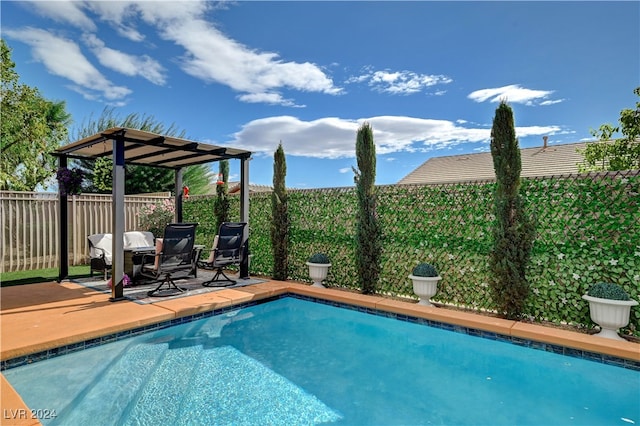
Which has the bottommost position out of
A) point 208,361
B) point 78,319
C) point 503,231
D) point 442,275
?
point 208,361

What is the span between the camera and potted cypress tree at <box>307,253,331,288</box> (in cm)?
684

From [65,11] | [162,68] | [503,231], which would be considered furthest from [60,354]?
[162,68]

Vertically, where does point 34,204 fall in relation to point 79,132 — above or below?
below

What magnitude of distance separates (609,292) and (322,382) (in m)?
3.54

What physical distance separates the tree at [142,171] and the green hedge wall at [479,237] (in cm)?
1058

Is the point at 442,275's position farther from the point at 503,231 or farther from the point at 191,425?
the point at 191,425

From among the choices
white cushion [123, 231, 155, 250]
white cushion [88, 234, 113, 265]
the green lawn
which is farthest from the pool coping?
white cushion [123, 231, 155, 250]

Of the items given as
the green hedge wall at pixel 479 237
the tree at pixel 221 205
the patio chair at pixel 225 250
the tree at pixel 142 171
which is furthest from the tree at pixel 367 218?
the tree at pixel 142 171

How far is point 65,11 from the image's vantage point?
8133 mm

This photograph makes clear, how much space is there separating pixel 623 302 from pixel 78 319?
21.9 feet

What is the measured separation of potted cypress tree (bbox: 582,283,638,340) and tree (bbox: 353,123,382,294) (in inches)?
123

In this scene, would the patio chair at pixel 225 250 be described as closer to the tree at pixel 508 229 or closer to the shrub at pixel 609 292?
the tree at pixel 508 229

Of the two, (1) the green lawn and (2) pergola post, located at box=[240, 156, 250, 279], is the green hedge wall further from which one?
(1) the green lawn

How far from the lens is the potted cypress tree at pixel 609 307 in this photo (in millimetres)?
3975
